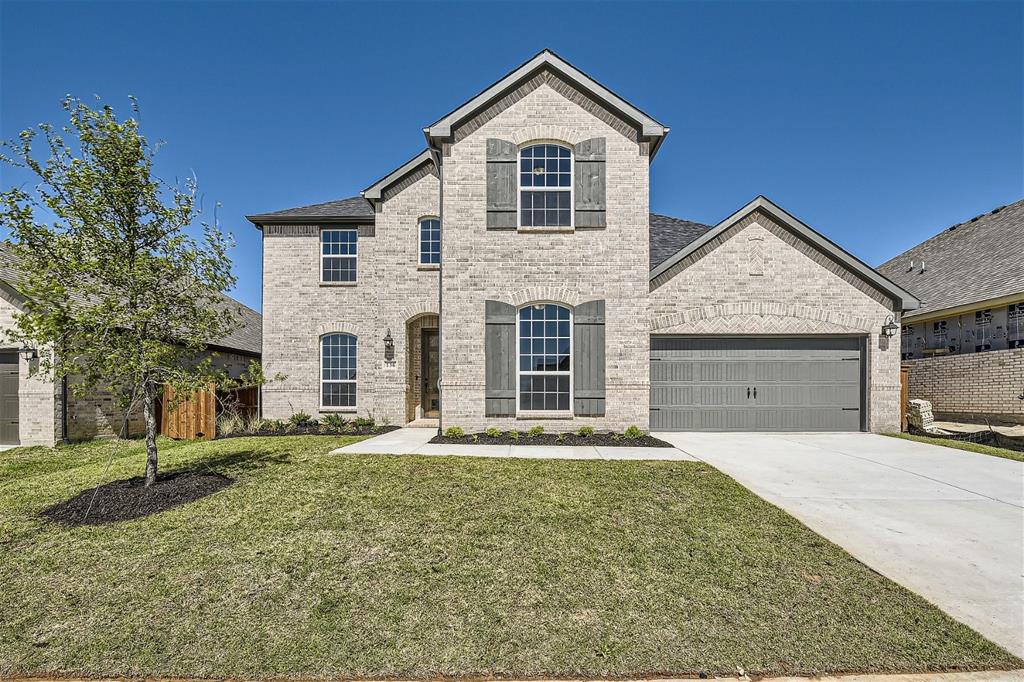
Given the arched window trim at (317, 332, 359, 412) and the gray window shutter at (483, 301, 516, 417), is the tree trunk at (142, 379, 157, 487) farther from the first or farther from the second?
the arched window trim at (317, 332, 359, 412)

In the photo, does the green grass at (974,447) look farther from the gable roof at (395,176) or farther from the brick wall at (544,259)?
the gable roof at (395,176)

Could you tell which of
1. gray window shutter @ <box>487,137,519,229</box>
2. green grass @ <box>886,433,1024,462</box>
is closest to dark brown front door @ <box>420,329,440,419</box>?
gray window shutter @ <box>487,137,519,229</box>

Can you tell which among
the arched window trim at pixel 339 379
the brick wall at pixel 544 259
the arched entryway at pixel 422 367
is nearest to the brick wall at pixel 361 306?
the arched window trim at pixel 339 379

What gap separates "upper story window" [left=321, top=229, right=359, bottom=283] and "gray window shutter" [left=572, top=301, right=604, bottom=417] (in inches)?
280

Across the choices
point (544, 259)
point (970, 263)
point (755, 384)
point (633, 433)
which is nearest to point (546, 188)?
point (544, 259)

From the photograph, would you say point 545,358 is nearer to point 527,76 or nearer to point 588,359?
point 588,359

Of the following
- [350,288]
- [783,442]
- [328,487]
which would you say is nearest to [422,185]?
[350,288]

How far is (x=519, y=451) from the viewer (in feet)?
27.4

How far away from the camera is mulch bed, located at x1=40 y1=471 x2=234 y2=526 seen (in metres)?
5.06

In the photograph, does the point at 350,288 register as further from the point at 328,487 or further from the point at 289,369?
the point at 328,487

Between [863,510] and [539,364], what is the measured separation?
241 inches

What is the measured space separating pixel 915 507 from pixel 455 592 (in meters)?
5.74

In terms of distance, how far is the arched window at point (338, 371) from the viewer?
1278 cm

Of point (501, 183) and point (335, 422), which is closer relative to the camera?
point (501, 183)
